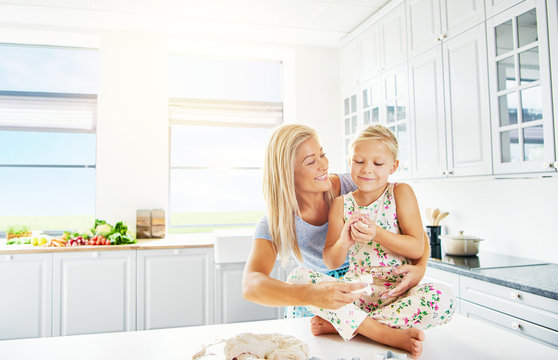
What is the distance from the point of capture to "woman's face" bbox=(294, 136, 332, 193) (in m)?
1.39

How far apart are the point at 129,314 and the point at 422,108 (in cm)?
275

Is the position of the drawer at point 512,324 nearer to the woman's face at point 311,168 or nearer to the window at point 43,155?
the woman's face at point 311,168

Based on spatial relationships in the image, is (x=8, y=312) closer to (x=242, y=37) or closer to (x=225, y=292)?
(x=225, y=292)

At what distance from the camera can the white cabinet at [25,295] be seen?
117 inches

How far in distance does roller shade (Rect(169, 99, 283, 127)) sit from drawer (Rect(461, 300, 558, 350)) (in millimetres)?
2851

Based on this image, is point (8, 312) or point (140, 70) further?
point (140, 70)

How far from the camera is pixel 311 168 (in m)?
1.40

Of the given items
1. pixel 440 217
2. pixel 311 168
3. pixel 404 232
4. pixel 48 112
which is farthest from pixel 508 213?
pixel 48 112

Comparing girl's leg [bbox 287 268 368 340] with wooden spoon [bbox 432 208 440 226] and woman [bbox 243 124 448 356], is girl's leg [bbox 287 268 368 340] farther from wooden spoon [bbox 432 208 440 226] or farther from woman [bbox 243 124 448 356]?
wooden spoon [bbox 432 208 440 226]

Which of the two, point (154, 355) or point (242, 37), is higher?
point (242, 37)

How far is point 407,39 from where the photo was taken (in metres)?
2.91

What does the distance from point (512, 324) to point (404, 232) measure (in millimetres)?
915

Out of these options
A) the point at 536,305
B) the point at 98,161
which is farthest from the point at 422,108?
the point at 98,161

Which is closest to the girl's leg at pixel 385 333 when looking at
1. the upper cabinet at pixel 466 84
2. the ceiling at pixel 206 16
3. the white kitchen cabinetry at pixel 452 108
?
the upper cabinet at pixel 466 84
